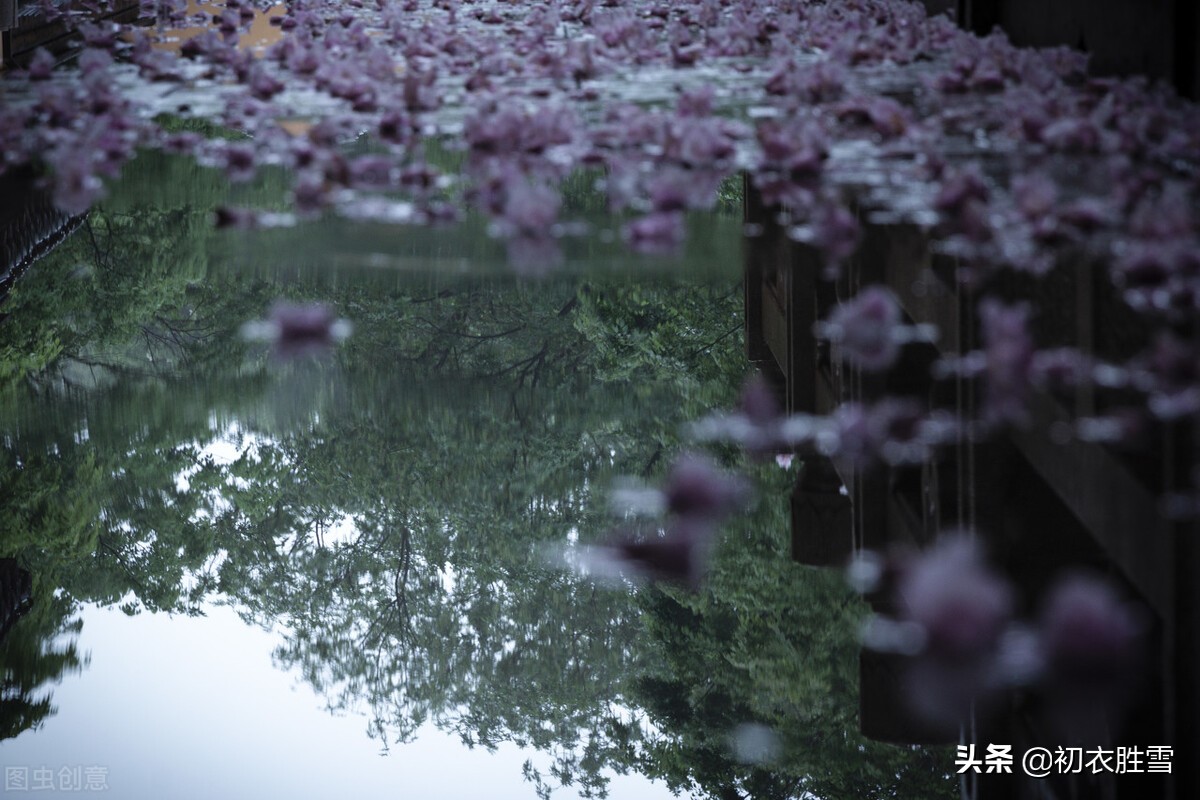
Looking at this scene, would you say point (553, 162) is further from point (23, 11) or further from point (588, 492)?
point (23, 11)

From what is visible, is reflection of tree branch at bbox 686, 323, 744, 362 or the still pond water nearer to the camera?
the still pond water

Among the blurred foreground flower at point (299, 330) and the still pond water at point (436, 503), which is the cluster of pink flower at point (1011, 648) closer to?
the still pond water at point (436, 503)

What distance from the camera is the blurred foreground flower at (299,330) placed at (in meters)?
3.86

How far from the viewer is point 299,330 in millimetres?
3947

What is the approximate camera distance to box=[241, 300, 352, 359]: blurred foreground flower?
12.7 ft

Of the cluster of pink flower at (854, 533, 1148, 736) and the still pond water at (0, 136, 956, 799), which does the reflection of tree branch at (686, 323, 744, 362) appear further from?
the cluster of pink flower at (854, 533, 1148, 736)

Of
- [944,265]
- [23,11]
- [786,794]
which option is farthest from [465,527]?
[23,11]

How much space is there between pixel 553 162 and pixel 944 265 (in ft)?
6.92

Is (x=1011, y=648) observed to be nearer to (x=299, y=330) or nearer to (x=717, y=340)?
(x=717, y=340)

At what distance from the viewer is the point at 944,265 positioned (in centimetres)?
409

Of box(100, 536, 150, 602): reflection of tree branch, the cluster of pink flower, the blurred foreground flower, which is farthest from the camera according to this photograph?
the blurred foreground flower

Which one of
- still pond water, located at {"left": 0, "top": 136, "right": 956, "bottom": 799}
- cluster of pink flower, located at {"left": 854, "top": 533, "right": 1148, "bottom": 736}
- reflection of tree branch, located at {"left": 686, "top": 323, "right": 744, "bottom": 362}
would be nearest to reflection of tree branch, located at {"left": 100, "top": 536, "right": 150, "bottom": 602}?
still pond water, located at {"left": 0, "top": 136, "right": 956, "bottom": 799}

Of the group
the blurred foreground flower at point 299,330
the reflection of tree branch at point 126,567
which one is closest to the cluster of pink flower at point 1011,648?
the reflection of tree branch at point 126,567

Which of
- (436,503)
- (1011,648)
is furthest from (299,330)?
(1011,648)
